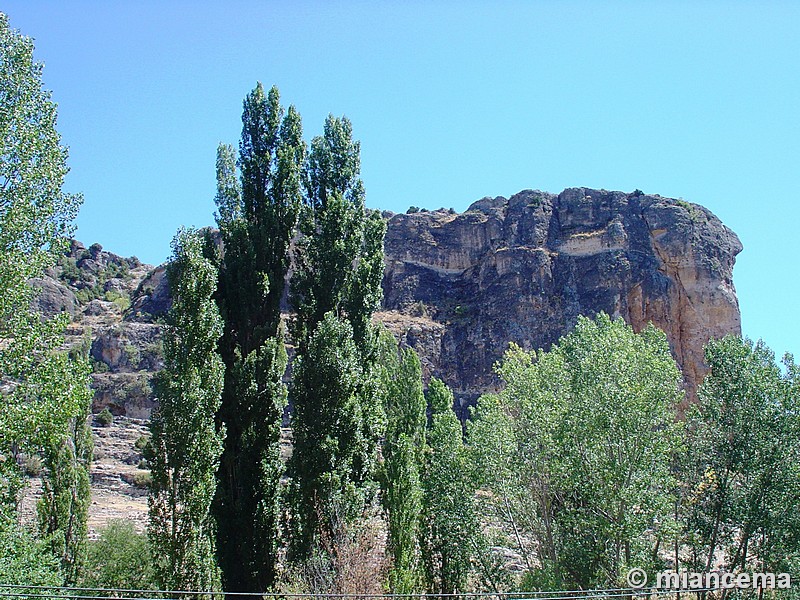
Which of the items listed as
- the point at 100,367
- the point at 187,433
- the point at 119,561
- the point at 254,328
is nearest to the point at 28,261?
the point at 187,433

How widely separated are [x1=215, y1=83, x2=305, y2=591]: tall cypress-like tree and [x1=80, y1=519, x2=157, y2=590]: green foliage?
353 inches

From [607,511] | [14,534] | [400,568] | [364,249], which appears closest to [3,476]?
[14,534]

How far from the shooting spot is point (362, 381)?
61.4ft

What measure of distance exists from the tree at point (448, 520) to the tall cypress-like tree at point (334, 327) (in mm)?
5060

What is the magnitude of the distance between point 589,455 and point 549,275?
2049 inches

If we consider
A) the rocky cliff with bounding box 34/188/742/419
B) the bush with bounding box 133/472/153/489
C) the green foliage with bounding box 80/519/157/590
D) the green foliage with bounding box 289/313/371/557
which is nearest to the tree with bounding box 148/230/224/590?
the green foliage with bounding box 289/313/371/557

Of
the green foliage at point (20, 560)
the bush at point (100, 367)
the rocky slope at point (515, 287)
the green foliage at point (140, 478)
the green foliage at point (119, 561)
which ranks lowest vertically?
the green foliage at point (119, 561)

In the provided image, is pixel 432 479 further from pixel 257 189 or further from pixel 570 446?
pixel 257 189

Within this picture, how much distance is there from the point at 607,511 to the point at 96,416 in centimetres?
4780

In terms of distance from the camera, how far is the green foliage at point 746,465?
21.1 metres

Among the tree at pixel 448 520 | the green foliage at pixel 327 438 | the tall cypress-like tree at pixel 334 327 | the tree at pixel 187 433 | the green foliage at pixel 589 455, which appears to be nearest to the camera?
the tree at pixel 187 433

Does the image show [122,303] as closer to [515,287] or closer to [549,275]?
[515,287]

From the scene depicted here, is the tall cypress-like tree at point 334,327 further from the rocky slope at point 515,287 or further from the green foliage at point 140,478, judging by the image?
the rocky slope at point 515,287

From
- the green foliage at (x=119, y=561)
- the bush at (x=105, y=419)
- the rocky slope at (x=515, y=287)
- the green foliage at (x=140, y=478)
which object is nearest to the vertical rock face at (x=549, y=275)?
the rocky slope at (x=515, y=287)
